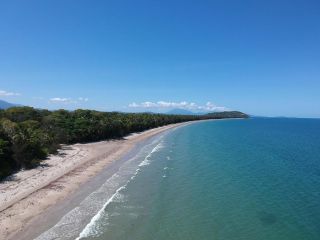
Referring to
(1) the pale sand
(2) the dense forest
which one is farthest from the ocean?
(2) the dense forest

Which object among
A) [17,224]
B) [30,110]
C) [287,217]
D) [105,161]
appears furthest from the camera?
[30,110]

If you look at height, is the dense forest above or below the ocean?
above

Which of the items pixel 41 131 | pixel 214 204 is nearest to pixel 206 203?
pixel 214 204

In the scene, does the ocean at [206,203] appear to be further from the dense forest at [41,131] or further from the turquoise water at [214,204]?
the dense forest at [41,131]

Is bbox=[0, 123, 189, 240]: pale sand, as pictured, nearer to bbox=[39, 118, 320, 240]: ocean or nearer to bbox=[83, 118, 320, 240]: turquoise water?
bbox=[39, 118, 320, 240]: ocean

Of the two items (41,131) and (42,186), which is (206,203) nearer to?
(42,186)

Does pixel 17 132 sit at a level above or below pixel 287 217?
above

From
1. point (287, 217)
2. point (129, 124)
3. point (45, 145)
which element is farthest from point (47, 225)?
point (129, 124)

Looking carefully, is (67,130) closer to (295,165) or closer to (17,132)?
(17,132)
